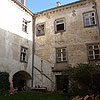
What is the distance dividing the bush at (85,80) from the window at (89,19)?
6030 millimetres

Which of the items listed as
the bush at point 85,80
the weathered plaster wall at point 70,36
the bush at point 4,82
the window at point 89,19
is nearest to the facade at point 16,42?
the bush at point 4,82

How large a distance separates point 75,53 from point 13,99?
24.4 ft

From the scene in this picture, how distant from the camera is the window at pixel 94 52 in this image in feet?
40.2

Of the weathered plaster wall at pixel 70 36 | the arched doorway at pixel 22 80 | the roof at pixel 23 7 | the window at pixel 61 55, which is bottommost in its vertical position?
the arched doorway at pixel 22 80

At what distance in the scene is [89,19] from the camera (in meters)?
13.3

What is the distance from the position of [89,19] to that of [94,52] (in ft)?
11.1

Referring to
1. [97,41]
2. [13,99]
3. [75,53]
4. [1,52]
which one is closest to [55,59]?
[75,53]

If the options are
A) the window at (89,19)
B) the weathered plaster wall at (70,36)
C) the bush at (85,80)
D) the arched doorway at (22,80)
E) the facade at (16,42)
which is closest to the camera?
the bush at (85,80)

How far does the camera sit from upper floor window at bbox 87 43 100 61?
1224 centimetres

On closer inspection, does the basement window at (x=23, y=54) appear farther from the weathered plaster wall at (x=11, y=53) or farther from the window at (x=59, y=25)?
the window at (x=59, y=25)

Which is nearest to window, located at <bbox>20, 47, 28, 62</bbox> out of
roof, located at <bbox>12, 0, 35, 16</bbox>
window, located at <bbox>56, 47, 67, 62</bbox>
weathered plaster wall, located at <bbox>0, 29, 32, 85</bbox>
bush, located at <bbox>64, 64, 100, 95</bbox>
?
weathered plaster wall, located at <bbox>0, 29, 32, 85</bbox>

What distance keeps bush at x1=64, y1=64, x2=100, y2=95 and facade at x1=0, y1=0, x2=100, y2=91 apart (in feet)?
10.3

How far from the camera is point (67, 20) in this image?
14.2 metres

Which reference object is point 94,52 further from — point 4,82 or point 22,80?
point 4,82
